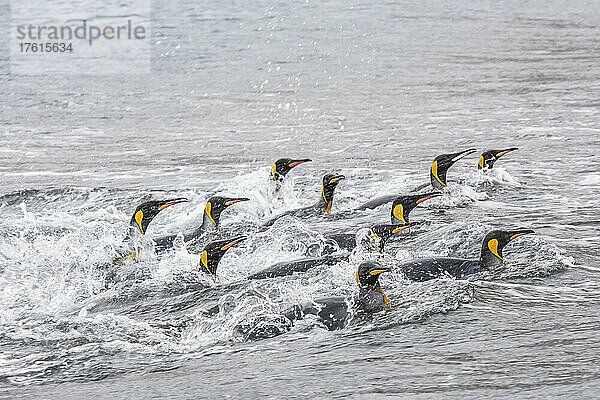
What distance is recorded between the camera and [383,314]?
594 cm

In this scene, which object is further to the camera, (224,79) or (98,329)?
(224,79)

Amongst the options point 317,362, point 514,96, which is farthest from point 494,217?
point 514,96

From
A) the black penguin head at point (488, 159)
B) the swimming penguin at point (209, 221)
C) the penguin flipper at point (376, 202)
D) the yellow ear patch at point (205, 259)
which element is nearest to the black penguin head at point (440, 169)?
the penguin flipper at point (376, 202)

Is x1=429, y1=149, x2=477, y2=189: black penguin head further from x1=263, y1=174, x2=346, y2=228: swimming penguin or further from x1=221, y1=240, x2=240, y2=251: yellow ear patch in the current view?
x1=221, y1=240, x2=240, y2=251: yellow ear patch

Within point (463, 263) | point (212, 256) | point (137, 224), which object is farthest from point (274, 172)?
point (463, 263)

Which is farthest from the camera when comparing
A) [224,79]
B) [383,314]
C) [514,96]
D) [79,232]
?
[224,79]

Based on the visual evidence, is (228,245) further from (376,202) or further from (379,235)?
(376,202)

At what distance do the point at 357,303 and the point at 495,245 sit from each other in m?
1.38

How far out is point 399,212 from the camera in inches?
324

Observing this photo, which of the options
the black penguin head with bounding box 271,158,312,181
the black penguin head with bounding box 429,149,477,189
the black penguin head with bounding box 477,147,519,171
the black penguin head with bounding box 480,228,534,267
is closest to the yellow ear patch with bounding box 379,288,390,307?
the black penguin head with bounding box 480,228,534,267

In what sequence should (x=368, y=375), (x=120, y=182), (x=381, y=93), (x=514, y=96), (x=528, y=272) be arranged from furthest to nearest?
(x=381, y=93) → (x=514, y=96) → (x=120, y=182) → (x=528, y=272) → (x=368, y=375)

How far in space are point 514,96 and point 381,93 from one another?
251 cm

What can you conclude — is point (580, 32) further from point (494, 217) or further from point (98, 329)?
point (98, 329)

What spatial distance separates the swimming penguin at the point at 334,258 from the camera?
7.02 metres
